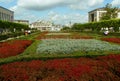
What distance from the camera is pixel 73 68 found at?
20.1 ft

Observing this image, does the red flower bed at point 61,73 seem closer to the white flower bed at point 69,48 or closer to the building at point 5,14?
the white flower bed at point 69,48

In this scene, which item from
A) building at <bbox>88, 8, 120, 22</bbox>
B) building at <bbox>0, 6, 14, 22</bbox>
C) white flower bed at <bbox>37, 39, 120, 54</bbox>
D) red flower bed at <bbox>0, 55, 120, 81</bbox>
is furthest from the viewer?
building at <bbox>88, 8, 120, 22</bbox>

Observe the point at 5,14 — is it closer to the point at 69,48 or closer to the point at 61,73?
the point at 69,48

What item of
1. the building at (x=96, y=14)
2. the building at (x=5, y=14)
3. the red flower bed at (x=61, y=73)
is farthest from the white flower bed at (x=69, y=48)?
the building at (x=96, y=14)

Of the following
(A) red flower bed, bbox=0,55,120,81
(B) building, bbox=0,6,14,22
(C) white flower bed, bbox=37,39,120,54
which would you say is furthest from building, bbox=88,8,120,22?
(A) red flower bed, bbox=0,55,120,81

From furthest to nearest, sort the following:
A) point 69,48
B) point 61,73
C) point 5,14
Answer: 1. point 5,14
2. point 69,48
3. point 61,73

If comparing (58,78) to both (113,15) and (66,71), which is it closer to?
(66,71)

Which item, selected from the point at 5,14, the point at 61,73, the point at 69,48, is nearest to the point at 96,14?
the point at 5,14

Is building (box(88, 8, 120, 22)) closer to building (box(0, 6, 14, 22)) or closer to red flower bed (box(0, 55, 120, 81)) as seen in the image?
building (box(0, 6, 14, 22))

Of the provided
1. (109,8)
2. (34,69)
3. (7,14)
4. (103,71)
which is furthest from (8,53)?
(7,14)

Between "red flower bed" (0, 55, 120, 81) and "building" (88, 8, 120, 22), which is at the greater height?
"building" (88, 8, 120, 22)

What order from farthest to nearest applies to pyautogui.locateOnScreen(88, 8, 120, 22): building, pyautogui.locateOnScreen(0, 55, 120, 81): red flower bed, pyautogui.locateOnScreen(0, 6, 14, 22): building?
pyautogui.locateOnScreen(88, 8, 120, 22): building < pyautogui.locateOnScreen(0, 6, 14, 22): building < pyautogui.locateOnScreen(0, 55, 120, 81): red flower bed

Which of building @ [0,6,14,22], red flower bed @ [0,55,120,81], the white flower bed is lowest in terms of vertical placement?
the white flower bed

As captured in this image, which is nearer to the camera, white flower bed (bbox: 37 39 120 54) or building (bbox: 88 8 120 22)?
white flower bed (bbox: 37 39 120 54)
